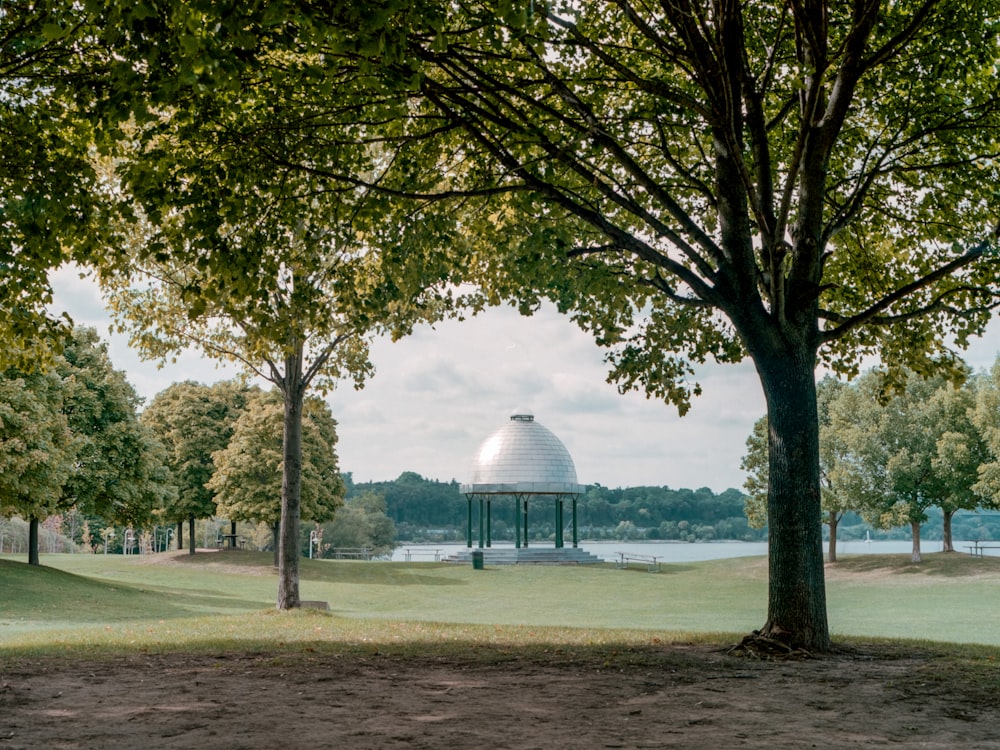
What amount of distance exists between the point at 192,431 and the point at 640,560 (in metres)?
27.0

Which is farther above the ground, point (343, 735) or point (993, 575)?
point (343, 735)

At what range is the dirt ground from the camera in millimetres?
6336

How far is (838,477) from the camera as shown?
46188mm

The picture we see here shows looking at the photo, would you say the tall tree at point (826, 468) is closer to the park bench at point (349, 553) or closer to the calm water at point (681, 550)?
the calm water at point (681, 550)

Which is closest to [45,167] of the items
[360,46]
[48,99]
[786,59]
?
[48,99]

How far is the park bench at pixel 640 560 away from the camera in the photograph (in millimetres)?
50416

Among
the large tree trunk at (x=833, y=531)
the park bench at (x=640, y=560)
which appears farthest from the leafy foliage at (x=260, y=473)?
the large tree trunk at (x=833, y=531)

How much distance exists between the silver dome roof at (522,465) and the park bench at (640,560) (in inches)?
177

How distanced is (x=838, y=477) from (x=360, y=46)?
4340 centimetres

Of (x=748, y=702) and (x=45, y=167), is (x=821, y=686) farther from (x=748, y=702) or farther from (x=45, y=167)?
(x=45, y=167)

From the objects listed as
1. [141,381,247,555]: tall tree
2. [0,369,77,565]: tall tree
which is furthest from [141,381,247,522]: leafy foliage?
[0,369,77,565]: tall tree

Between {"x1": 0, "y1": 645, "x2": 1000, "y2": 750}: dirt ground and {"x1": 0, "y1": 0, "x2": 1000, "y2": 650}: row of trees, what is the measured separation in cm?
262

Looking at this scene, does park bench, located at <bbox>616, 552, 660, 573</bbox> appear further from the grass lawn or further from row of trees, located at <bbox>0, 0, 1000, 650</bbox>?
row of trees, located at <bbox>0, 0, 1000, 650</bbox>

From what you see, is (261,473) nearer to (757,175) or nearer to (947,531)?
(947,531)
